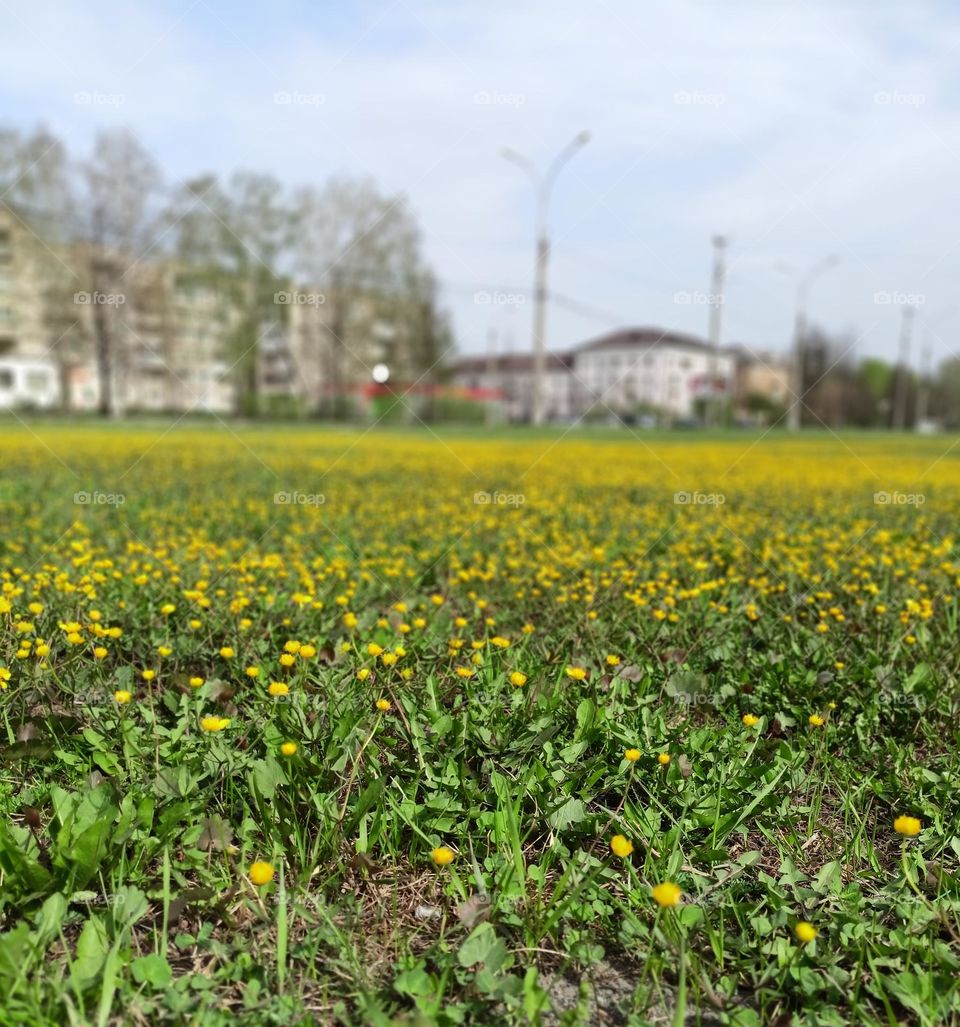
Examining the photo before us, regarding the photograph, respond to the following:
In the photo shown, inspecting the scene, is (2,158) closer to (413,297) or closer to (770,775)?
(413,297)

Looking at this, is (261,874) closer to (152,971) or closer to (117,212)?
(152,971)

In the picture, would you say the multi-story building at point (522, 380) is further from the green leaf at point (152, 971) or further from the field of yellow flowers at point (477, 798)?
the green leaf at point (152, 971)

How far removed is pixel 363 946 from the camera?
190 centimetres

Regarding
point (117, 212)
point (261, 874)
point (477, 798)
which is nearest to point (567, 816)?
point (477, 798)

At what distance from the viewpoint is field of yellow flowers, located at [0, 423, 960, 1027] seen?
1.77 metres

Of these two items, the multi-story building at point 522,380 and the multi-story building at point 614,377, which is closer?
the multi-story building at point 614,377

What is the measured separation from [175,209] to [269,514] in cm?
3026

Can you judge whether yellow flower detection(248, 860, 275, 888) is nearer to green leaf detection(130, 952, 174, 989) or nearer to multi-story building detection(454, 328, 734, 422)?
green leaf detection(130, 952, 174, 989)

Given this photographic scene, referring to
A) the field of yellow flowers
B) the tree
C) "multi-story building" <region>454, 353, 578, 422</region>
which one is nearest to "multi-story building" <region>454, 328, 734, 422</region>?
"multi-story building" <region>454, 353, 578, 422</region>

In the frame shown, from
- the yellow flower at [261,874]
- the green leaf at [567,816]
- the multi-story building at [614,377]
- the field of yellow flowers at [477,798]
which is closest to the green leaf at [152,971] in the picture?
the field of yellow flowers at [477,798]

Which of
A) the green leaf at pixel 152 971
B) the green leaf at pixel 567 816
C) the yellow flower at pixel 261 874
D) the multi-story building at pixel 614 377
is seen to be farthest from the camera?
the multi-story building at pixel 614 377

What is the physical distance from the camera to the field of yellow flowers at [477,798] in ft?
5.81

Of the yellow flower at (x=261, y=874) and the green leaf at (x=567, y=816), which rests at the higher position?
the yellow flower at (x=261, y=874)

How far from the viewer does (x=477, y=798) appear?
2412mm
